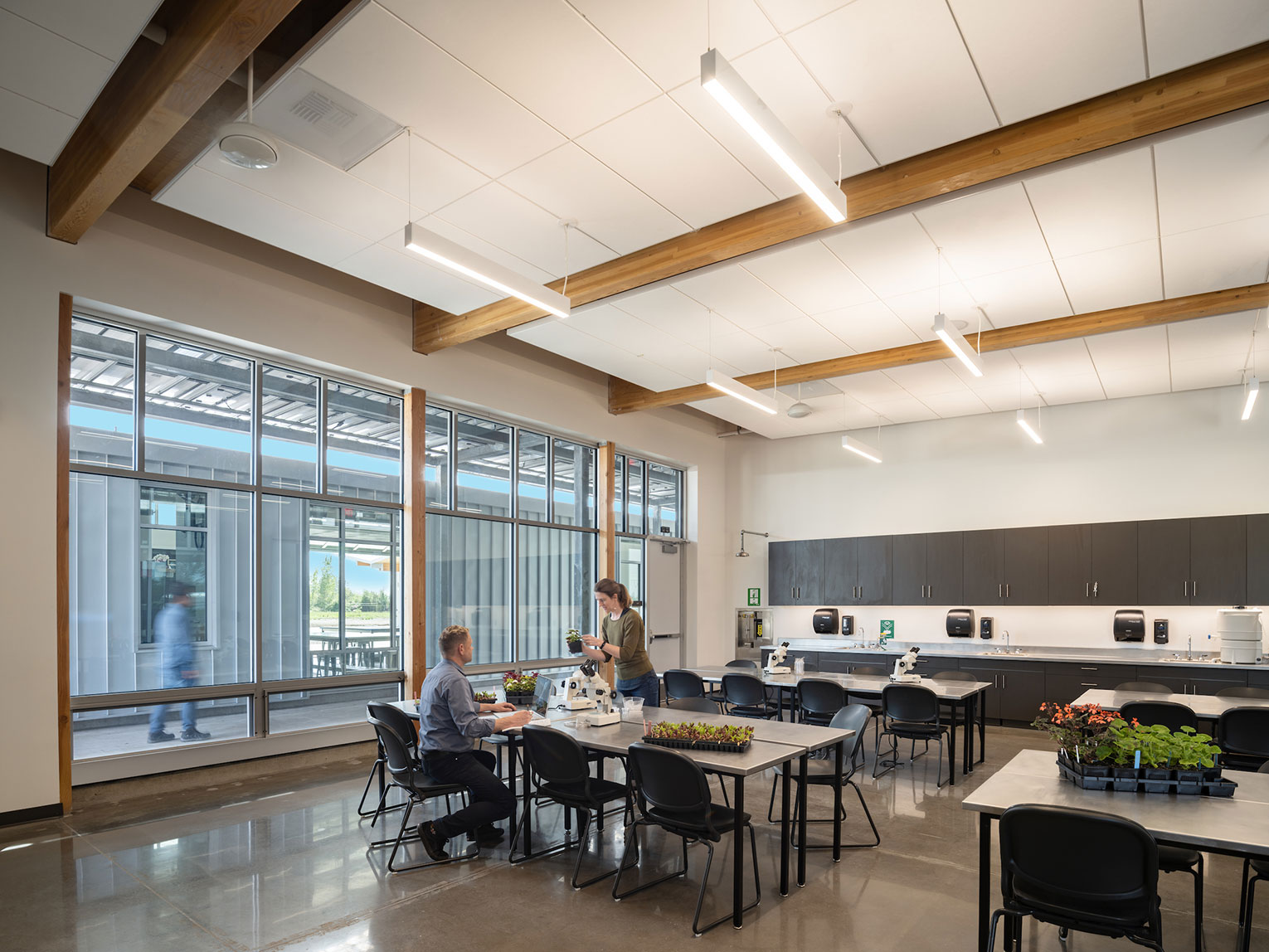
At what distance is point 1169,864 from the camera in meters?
3.18

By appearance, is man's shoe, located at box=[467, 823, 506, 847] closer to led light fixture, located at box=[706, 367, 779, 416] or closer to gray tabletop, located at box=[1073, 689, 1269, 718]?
led light fixture, located at box=[706, 367, 779, 416]

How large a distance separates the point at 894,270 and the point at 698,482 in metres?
6.27

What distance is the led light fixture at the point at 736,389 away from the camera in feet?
21.9

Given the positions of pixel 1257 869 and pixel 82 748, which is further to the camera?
pixel 82 748

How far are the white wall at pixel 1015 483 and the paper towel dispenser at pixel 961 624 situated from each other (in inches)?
9.1

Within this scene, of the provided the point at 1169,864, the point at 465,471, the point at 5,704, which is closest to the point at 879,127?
the point at 1169,864

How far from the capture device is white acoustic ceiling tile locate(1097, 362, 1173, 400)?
8.15 metres

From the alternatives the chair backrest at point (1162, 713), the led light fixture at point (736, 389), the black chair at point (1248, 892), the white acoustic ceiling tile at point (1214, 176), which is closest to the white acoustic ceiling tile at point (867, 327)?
the led light fixture at point (736, 389)

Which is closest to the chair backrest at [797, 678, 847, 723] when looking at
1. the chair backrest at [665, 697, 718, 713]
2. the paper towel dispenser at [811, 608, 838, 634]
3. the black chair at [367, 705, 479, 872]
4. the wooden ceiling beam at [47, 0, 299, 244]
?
the chair backrest at [665, 697, 718, 713]

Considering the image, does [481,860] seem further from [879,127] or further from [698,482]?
[698,482]

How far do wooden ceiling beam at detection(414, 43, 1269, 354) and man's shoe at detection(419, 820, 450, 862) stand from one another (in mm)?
3823

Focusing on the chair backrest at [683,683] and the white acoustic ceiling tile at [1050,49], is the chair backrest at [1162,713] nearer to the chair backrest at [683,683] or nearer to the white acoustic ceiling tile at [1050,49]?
the chair backrest at [683,683]

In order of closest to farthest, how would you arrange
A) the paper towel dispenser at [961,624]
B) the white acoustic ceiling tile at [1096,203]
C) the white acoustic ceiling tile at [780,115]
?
the white acoustic ceiling tile at [780,115]
the white acoustic ceiling tile at [1096,203]
the paper towel dispenser at [961,624]

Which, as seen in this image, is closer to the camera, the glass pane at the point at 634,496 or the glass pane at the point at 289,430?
the glass pane at the point at 289,430
